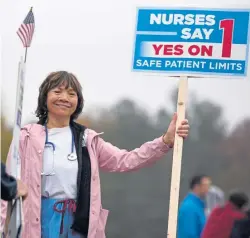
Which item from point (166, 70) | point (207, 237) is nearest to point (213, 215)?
point (207, 237)

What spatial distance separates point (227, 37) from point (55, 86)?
3.56ft

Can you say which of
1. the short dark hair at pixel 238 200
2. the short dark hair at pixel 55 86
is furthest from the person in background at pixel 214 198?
the short dark hair at pixel 55 86

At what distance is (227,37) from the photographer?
21.2 ft

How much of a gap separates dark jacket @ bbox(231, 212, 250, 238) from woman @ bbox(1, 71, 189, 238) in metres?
3.40

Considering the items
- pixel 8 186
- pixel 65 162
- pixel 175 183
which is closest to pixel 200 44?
pixel 175 183

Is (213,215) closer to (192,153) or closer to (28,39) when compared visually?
(28,39)

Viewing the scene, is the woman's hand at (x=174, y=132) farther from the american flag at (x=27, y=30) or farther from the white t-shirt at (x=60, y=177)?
the american flag at (x=27, y=30)

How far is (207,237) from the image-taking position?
1017cm

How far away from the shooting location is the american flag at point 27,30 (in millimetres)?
5773

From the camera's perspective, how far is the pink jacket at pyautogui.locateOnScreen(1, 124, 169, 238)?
6.05m

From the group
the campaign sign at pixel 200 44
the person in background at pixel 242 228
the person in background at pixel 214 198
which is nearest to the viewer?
the campaign sign at pixel 200 44

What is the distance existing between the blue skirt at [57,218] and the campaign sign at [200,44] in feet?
3.43

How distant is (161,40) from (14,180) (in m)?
1.68

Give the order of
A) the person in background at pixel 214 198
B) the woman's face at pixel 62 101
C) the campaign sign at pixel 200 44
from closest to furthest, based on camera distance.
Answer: the woman's face at pixel 62 101
the campaign sign at pixel 200 44
the person in background at pixel 214 198
